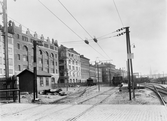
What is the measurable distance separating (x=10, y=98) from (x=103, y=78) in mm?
104648

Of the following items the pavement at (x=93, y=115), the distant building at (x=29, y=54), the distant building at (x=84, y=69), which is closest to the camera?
the pavement at (x=93, y=115)

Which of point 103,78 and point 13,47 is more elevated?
point 13,47

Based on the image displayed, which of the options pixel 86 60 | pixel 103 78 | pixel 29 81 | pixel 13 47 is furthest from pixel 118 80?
pixel 103 78

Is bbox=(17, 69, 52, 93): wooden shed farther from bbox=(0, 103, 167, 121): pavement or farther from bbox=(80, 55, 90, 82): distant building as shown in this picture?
bbox=(80, 55, 90, 82): distant building

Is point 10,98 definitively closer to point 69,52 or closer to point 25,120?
point 25,120

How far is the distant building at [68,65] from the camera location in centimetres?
7506

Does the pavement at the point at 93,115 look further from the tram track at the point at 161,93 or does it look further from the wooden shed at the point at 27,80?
the wooden shed at the point at 27,80

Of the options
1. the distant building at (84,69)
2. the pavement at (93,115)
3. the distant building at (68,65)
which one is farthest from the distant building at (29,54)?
the pavement at (93,115)

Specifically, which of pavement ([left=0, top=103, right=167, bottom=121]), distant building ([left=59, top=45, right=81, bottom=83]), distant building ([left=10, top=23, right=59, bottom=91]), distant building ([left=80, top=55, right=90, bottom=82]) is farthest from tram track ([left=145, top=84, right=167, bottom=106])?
distant building ([left=80, top=55, right=90, bottom=82])

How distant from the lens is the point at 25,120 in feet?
27.3

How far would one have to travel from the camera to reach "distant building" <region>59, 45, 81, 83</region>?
75.1 metres

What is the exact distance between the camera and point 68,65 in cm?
7825

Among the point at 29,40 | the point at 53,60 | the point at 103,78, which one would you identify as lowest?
the point at 103,78

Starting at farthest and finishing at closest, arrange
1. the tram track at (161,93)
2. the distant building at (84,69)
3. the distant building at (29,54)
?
the distant building at (84,69) → the distant building at (29,54) → the tram track at (161,93)
